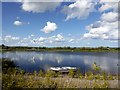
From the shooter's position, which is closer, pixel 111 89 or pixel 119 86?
pixel 111 89

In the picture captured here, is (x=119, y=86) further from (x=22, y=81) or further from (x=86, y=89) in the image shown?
(x=22, y=81)

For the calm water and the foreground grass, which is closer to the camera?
the foreground grass

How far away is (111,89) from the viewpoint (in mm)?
10477

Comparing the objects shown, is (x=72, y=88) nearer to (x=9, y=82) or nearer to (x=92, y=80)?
(x=92, y=80)

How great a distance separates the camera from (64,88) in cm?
1056

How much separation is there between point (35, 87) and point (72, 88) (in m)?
1.50

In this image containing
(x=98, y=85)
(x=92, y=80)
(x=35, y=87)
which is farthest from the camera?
(x=92, y=80)

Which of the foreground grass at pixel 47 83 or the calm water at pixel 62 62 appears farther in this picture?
the calm water at pixel 62 62

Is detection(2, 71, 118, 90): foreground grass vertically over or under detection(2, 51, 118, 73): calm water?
over

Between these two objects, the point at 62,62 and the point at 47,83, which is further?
the point at 62,62

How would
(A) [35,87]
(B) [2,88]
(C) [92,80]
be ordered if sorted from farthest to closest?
(C) [92,80] < (A) [35,87] < (B) [2,88]

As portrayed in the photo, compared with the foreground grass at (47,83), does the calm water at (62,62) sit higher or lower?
lower

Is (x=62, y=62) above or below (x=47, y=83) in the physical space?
below

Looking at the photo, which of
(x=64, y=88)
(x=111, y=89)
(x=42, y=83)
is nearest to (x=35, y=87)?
(x=42, y=83)
